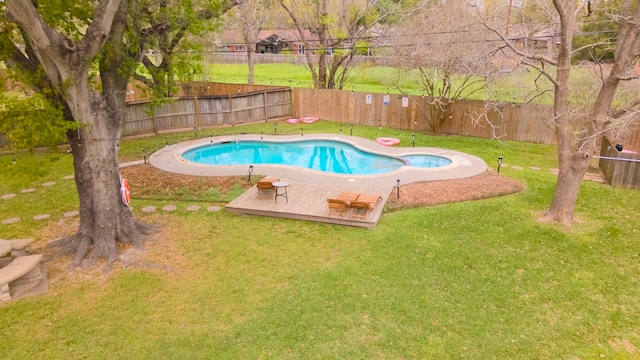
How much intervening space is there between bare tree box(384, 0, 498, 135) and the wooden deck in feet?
21.1

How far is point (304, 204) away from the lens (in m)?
10.6

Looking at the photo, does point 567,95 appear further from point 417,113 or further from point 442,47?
point 417,113

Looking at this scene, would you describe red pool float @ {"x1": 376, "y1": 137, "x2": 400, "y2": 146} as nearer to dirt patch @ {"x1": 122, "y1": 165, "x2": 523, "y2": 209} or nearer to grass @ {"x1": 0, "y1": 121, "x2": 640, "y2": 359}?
dirt patch @ {"x1": 122, "y1": 165, "x2": 523, "y2": 209}

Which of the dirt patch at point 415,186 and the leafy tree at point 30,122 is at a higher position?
the leafy tree at point 30,122

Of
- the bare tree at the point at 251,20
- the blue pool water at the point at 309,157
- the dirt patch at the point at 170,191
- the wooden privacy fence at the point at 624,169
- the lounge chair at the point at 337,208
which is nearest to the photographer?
the dirt patch at the point at 170,191

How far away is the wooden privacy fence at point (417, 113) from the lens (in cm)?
1719

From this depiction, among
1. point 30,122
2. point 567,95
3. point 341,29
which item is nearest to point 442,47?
point 567,95

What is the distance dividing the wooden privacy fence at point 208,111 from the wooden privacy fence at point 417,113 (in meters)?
1.39

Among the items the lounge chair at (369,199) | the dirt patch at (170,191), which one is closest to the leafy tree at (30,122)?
the dirt patch at (170,191)

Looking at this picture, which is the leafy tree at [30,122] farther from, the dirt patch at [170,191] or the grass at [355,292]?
the dirt patch at [170,191]

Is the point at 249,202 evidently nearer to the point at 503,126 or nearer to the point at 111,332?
the point at 111,332

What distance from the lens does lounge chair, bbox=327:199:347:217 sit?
9.65 metres

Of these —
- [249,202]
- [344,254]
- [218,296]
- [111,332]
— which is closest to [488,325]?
[344,254]

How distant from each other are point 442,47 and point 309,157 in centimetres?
697
